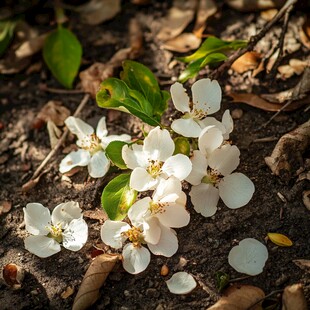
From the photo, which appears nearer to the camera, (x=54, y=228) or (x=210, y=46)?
(x=54, y=228)

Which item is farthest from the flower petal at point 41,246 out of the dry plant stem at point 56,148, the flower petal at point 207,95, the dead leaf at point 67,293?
the flower petal at point 207,95

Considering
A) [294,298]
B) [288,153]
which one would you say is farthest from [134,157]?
[294,298]

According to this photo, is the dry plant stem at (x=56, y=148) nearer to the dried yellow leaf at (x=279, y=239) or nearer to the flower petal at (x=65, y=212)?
the flower petal at (x=65, y=212)

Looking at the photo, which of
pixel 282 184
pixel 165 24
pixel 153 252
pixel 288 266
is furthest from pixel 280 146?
pixel 165 24

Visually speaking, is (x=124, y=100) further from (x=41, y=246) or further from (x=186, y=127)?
(x=41, y=246)

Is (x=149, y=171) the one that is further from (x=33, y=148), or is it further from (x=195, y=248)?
(x=33, y=148)

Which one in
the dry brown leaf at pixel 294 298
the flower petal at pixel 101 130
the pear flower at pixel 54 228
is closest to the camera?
the dry brown leaf at pixel 294 298

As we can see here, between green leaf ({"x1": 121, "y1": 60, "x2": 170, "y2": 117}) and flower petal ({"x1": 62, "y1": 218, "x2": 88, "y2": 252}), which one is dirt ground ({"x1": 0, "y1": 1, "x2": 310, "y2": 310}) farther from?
green leaf ({"x1": 121, "y1": 60, "x2": 170, "y2": 117})

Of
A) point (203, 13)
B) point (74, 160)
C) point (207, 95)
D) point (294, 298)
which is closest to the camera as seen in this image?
point (294, 298)
